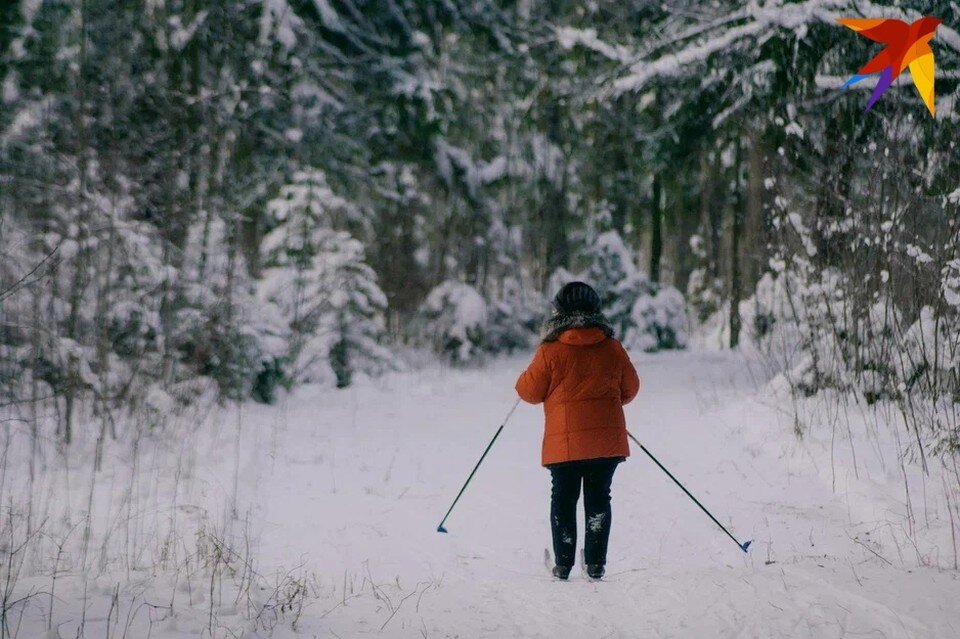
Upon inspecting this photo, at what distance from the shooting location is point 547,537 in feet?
16.7

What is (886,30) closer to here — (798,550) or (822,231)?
(822,231)

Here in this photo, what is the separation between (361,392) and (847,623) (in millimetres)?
8568

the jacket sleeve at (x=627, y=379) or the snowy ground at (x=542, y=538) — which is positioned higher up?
the jacket sleeve at (x=627, y=379)

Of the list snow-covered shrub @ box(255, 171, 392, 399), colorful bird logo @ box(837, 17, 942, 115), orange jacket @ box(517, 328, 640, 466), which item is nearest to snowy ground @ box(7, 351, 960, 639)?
orange jacket @ box(517, 328, 640, 466)

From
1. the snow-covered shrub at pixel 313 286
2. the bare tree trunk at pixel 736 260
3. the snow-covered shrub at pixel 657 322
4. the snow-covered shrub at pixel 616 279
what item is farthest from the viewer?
the snow-covered shrub at pixel 616 279

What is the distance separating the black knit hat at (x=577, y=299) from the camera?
13.4ft

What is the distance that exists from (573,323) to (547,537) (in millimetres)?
1943

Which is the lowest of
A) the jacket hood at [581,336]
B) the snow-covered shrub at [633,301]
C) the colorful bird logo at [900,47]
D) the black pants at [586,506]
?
the black pants at [586,506]

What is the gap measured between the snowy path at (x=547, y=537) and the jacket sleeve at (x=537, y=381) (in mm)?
1095

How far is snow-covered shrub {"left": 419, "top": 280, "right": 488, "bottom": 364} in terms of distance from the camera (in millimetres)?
14094

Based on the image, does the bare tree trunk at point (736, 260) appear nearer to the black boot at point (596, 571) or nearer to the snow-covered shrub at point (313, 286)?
the snow-covered shrub at point (313, 286)

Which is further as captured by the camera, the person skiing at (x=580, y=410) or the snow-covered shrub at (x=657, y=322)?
the snow-covered shrub at (x=657, y=322)

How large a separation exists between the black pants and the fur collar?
30.4 inches

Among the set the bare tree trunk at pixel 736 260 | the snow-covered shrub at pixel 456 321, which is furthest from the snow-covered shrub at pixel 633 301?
the snow-covered shrub at pixel 456 321
